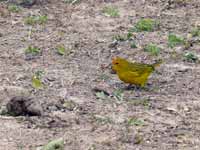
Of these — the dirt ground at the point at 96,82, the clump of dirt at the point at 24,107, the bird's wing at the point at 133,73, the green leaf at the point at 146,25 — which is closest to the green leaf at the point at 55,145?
the dirt ground at the point at 96,82

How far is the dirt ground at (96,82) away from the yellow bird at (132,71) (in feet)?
0.32

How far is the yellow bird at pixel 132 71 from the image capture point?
6984 mm

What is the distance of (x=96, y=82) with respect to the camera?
23.5 ft

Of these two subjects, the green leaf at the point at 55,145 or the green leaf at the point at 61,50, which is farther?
the green leaf at the point at 61,50

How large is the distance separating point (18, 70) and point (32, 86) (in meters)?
0.61

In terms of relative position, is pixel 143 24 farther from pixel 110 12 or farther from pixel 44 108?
pixel 44 108

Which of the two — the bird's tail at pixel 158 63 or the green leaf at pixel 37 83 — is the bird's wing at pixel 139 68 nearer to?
the bird's tail at pixel 158 63

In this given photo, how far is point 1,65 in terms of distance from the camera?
767cm

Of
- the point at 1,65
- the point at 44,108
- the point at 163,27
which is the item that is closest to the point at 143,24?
the point at 163,27

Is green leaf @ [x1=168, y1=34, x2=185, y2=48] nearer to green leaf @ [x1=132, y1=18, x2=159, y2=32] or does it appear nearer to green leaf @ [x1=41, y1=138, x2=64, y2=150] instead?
green leaf @ [x1=132, y1=18, x2=159, y2=32]

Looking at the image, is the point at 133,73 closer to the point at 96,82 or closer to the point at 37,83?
the point at 96,82

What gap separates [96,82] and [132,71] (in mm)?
362

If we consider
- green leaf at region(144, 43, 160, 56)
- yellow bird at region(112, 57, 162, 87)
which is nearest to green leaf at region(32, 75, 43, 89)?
yellow bird at region(112, 57, 162, 87)

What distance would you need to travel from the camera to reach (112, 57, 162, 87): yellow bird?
22.9 feet
